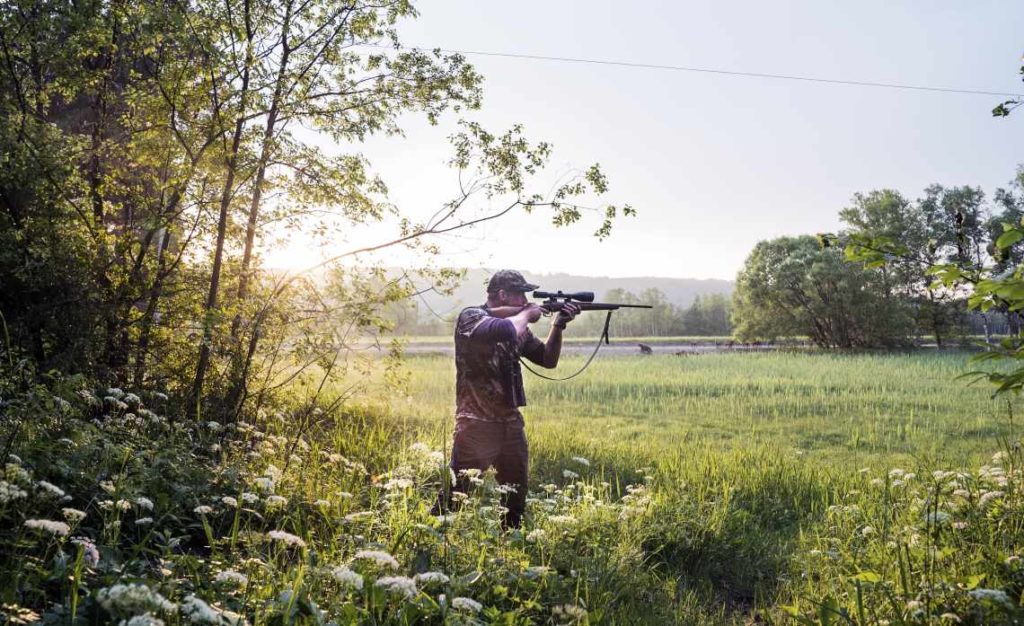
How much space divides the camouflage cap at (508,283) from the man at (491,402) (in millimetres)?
235

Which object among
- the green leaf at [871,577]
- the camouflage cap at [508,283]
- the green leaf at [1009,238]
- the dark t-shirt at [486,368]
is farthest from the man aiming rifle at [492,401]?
the green leaf at [1009,238]

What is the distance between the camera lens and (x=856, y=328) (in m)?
40.4

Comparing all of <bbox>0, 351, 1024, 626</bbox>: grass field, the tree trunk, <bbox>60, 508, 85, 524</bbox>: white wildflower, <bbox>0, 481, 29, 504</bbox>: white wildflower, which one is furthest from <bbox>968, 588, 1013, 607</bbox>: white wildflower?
the tree trunk

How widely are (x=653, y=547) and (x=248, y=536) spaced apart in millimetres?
3652

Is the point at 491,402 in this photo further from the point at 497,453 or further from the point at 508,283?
the point at 508,283

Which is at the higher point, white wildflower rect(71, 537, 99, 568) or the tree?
the tree

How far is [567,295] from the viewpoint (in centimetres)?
634

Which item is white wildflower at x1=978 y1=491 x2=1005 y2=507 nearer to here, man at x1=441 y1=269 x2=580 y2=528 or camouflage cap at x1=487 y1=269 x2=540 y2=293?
man at x1=441 y1=269 x2=580 y2=528

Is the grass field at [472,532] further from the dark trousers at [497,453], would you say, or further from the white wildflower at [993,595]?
the dark trousers at [497,453]

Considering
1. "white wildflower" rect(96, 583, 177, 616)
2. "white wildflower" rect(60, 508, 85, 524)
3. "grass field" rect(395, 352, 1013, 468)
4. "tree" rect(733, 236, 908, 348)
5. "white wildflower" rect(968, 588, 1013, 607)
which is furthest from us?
"tree" rect(733, 236, 908, 348)

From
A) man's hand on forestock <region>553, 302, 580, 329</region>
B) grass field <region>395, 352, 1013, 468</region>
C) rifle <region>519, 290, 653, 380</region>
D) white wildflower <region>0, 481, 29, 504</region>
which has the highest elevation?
rifle <region>519, 290, 653, 380</region>

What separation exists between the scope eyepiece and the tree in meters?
35.5

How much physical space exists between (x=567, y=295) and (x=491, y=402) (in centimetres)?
132

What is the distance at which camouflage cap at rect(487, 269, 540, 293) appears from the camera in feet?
20.1
